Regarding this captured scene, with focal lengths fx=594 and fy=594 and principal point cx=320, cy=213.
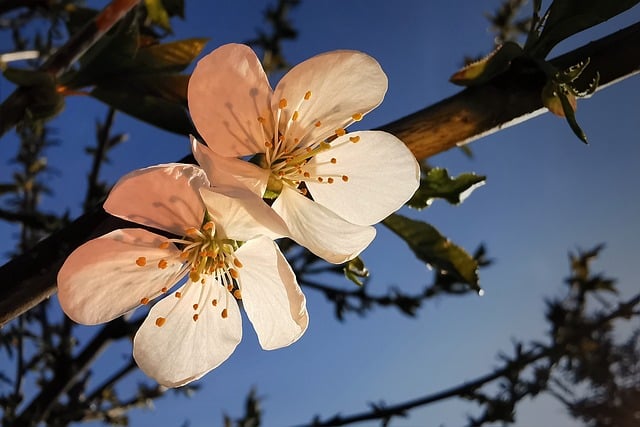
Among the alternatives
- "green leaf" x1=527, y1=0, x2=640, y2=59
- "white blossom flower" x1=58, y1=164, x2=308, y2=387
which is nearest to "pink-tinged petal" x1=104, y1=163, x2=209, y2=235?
"white blossom flower" x1=58, y1=164, x2=308, y2=387

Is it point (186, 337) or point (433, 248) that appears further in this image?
point (433, 248)

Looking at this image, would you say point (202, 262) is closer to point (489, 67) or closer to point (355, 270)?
point (355, 270)

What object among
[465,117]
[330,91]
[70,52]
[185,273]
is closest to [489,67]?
[465,117]

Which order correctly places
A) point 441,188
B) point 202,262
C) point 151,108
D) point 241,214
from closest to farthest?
1. point 241,214
2. point 202,262
3. point 441,188
4. point 151,108

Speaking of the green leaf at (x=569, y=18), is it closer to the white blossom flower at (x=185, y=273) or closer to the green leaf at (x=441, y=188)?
the green leaf at (x=441, y=188)

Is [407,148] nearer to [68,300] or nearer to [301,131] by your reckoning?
[301,131]

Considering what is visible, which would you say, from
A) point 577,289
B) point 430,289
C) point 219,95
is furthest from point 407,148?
point 577,289
